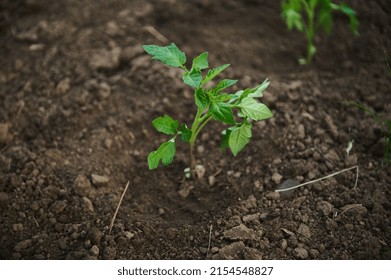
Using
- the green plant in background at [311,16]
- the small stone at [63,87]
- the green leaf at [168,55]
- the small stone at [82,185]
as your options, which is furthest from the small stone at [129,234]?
the green plant in background at [311,16]

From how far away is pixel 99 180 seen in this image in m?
2.07

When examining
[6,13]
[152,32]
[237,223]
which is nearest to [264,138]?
[237,223]

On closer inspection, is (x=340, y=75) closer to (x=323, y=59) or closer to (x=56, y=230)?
(x=323, y=59)

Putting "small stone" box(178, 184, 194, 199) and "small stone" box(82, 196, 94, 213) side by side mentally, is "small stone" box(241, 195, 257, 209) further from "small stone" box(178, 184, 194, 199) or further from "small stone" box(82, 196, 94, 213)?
"small stone" box(82, 196, 94, 213)

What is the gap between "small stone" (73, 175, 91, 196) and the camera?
6.63 ft

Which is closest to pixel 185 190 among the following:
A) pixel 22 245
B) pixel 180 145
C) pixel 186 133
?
pixel 180 145

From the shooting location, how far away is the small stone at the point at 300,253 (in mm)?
1827

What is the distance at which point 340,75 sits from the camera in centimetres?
252

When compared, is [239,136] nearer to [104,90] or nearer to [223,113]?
[223,113]

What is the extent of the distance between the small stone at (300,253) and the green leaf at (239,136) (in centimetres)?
47

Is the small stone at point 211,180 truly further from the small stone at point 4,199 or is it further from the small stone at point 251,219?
the small stone at point 4,199

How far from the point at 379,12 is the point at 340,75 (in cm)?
55

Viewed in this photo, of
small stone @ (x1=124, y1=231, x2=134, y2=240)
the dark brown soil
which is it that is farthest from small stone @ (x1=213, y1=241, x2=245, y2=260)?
small stone @ (x1=124, y1=231, x2=134, y2=240)

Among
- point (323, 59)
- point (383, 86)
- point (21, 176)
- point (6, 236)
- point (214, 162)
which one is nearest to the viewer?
point (6, 236)
